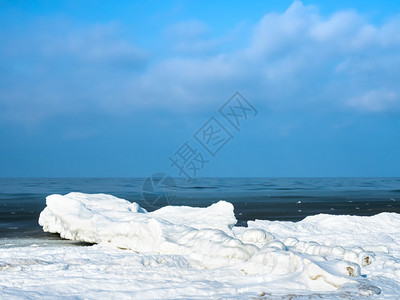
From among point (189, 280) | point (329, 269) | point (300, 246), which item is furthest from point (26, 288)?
point (300, 246)

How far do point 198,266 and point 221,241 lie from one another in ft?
2.75

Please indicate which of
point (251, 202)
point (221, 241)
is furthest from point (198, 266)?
point (251, 202)

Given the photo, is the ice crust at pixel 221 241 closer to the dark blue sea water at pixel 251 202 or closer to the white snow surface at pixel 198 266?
the white snow surface at pixel 198 266

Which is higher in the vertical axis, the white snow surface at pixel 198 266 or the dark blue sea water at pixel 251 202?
the white snow surface at pixel 198 266

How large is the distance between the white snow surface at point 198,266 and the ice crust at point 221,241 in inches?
0.8

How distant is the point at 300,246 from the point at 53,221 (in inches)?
304

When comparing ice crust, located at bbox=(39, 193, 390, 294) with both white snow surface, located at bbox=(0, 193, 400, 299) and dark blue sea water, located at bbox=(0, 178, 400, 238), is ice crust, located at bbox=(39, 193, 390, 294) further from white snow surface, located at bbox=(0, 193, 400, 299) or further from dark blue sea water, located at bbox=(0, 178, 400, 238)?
dark blue sea water, located at bbox=(0, 178, 400, 238)

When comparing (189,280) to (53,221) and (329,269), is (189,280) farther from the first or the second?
(53,221)

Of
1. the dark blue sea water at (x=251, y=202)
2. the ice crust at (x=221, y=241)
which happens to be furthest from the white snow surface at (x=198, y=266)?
the dark blue sea water at (x=251, y=202)

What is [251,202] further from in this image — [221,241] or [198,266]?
[198,266]

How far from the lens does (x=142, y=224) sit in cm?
913

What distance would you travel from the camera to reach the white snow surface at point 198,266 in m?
5.27

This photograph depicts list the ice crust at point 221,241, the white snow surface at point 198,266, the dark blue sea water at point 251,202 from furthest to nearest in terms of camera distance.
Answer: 1. the dark blue sea water at point 251,202
2. the ice crust at point 221,241
3. the white snow surface at point 198,266

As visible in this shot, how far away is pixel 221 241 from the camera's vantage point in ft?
24.7
